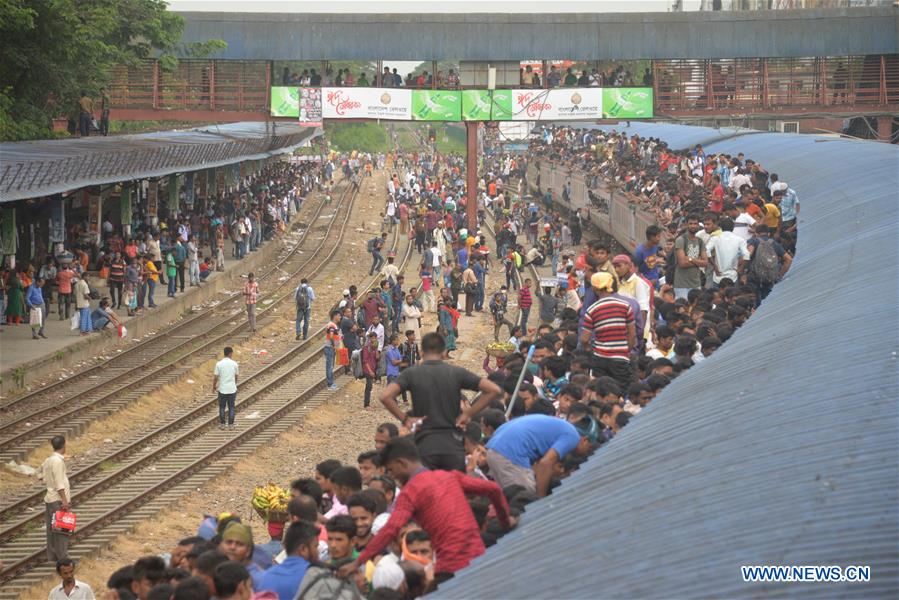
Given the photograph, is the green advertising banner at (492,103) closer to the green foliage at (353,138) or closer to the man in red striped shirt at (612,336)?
the man in red striped shirt at (612,336)

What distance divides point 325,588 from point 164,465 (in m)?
13.0

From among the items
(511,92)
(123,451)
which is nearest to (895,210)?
(123,451)

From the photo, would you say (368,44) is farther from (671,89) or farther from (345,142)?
(345,142)

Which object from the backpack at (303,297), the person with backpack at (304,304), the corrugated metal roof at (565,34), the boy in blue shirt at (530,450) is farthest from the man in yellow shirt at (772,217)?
the corrugated metal roof at (565,34)

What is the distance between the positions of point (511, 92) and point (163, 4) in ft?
39.0

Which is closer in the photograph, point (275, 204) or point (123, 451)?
point (123, 451)

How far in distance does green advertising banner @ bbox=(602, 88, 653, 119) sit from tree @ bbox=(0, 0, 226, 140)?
1420 centimetres

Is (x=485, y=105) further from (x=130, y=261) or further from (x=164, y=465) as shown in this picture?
(x=164, y=465)

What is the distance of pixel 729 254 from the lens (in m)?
14.9

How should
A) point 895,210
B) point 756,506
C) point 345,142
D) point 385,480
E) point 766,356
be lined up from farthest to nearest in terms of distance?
point 345,142 → point 895,210 → point 385,480 → point 766,356 → point 756,506

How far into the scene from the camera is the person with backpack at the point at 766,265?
1349 centimetres

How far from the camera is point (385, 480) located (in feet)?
29.3

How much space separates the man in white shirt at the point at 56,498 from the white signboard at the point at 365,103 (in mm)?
26649

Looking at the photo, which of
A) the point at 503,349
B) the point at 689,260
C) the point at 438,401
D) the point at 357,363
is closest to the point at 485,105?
the point at 357,363
